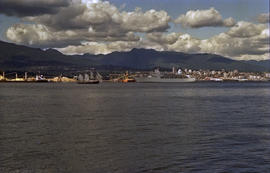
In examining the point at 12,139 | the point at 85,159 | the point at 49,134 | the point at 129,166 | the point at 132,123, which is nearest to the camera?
the point at 129,166

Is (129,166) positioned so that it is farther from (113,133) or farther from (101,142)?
(113,133)

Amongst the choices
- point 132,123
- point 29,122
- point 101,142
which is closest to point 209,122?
point 132,123

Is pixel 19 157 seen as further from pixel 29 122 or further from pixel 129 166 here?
pixel 29 122

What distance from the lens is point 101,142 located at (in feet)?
103

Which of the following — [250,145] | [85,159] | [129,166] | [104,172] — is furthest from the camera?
[250,145]

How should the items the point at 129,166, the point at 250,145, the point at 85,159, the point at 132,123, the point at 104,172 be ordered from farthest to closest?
the point at 132,123 → the point at 250,145 → the point at 85,159 → the point at 129,166 → the point at 104,172

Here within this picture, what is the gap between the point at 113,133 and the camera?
3644 cm

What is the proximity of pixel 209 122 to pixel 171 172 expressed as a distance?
25.1 meters

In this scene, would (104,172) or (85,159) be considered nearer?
(104,172)

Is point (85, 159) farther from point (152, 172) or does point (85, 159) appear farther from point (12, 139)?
point (12, 139)

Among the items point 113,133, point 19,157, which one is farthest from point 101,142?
point 19,157

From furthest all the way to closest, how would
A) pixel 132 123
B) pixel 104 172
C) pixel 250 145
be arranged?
pixel 132 123, pixel 250 145, pixel 104 172

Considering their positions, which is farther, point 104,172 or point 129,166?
point 129,166

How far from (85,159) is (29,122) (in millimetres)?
22548
